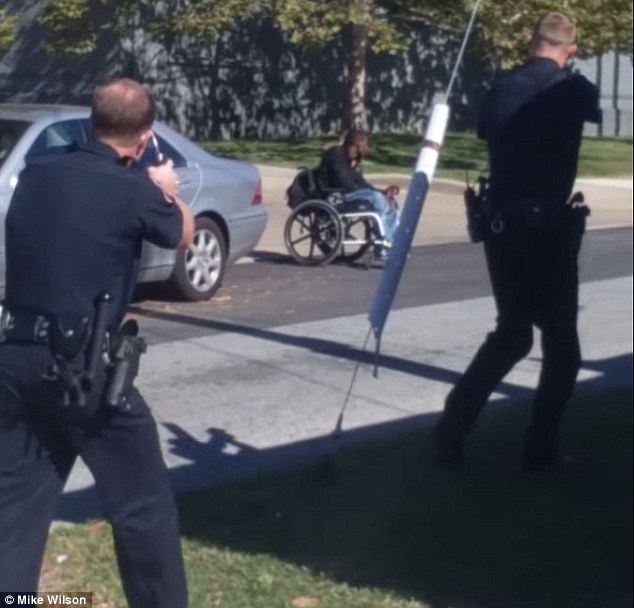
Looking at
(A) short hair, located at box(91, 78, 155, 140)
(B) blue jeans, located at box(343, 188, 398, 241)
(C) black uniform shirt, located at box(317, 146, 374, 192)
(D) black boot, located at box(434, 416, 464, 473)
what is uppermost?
(A) short hair, located at box(91, 78, 155, 140)

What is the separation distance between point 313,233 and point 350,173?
3.13 feet

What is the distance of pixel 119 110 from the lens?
466 centimetres

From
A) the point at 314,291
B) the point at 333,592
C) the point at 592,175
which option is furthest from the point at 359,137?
the point at 592,175

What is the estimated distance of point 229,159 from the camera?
12047 mm

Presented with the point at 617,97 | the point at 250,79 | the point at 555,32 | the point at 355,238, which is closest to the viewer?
the point at 555,32

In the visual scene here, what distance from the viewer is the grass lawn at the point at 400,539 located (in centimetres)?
598

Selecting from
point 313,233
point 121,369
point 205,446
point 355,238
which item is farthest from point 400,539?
point 355,238

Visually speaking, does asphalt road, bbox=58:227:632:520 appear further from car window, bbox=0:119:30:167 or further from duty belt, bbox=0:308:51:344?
duty belt, bbox=0:308:51:344

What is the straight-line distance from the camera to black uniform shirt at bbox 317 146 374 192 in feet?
39.3

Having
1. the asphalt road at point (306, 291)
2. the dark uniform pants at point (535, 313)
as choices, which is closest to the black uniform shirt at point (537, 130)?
the dark uniform pants at point (535, 313)

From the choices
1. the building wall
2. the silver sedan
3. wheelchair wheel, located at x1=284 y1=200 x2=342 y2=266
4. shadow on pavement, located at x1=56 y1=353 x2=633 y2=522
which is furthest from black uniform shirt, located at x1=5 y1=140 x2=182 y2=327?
wheelchair wheel, located at x1=284 y1=200 x2=342 y2=266

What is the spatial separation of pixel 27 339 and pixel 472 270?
11.6 m

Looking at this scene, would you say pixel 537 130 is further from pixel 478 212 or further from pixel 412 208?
pixel 412 208

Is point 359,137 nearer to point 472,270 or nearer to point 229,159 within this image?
point 229,159
